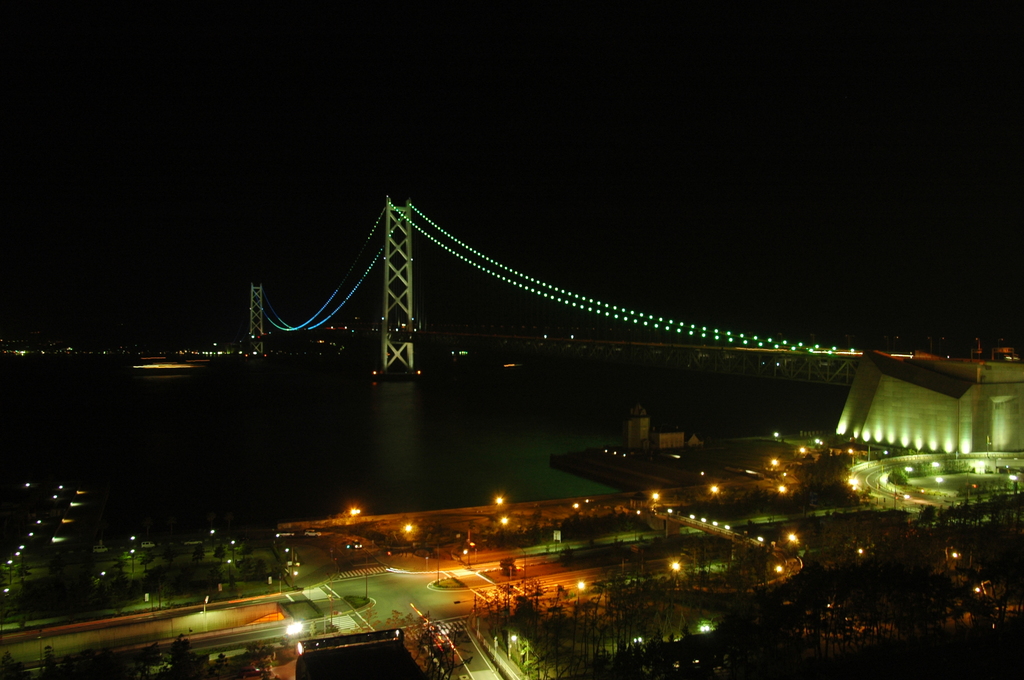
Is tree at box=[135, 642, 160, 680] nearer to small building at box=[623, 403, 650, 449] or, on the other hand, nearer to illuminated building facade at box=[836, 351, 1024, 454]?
small building at box=[623, 403, 650, 449]

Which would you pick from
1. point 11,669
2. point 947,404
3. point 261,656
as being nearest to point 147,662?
point 261,656

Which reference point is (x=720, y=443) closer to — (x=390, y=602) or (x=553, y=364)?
(x=390, y=602)

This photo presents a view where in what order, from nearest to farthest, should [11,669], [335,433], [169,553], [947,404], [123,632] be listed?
[11,669]
[123,632]
[169,553]
[947,404]
[335,433]

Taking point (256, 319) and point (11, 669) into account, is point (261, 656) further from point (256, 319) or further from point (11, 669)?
point (256, 319)

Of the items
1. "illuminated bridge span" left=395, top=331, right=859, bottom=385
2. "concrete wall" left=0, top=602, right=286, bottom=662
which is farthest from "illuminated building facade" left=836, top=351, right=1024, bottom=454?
"concrete wall" left=0, top=602, right=286, bottom=662

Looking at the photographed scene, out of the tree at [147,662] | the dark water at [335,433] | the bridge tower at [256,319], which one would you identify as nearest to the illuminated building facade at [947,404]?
the dark water at [335,433]

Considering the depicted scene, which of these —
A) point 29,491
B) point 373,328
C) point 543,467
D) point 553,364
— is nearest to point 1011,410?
point 543,467

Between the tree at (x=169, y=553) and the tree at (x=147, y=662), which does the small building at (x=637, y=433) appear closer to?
the tree at (x=169, y=553)
